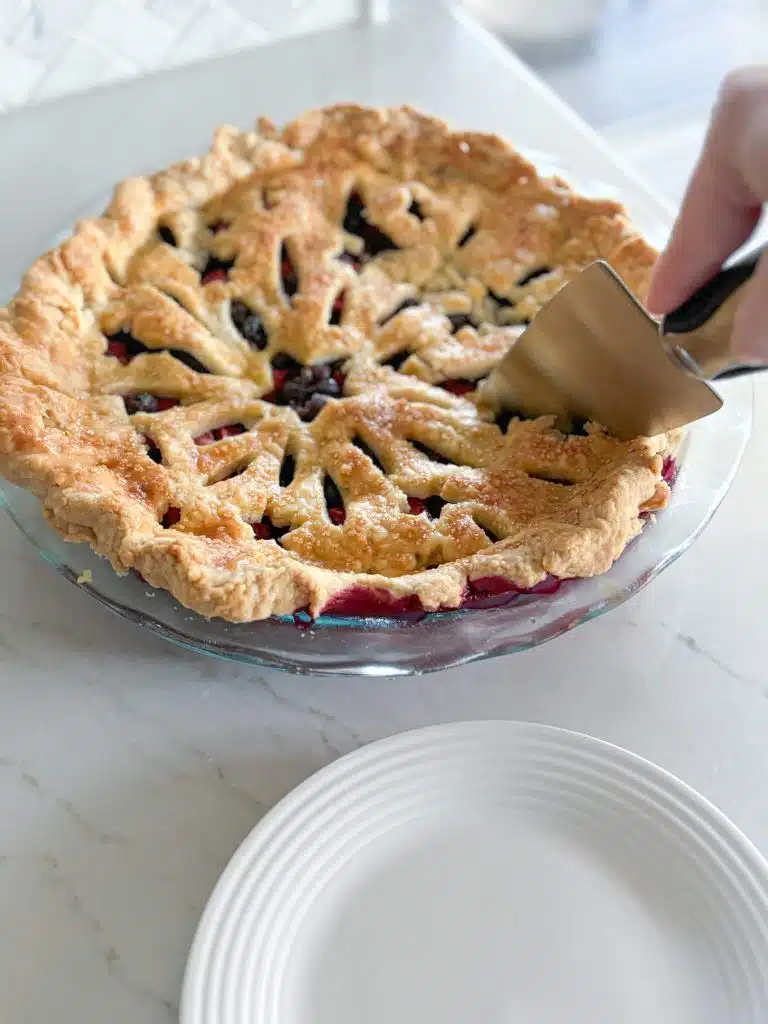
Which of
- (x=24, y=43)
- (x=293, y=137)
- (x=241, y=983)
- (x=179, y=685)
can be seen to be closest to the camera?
(x=241, y=983)

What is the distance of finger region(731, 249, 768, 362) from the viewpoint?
2.55 ft

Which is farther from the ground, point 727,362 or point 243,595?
point 727,362

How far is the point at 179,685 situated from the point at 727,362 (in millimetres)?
670

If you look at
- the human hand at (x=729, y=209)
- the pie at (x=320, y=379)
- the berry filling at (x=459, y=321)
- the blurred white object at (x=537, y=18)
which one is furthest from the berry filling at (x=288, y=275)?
the blurred white object at (x=537, y=18)

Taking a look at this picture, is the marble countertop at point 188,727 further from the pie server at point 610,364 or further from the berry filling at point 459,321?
the berry filling at point 459,321

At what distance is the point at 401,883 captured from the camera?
1.00 m

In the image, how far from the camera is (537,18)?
3.14m

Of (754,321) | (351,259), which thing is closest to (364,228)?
(351,259)

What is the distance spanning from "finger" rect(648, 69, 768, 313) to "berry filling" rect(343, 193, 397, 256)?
0.65 meters

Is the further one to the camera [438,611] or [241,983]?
[438,611]

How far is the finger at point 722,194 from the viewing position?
0.85 metres

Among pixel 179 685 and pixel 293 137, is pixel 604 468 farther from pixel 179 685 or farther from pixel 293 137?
pixel 293 137

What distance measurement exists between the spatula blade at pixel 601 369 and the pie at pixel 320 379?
0.11ft

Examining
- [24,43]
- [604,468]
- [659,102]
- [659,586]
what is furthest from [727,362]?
[659,102]
